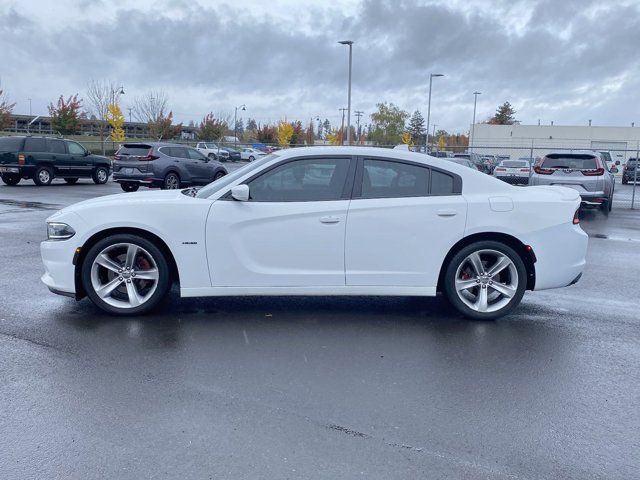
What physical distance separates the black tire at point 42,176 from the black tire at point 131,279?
1819cm

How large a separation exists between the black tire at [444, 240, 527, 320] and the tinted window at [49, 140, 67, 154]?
794 inches

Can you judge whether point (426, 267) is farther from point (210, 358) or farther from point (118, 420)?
point (118, 420)

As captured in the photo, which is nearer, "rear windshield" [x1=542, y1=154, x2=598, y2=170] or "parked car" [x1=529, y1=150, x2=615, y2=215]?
"parked car" [x1=529, y1=150, x2=615, y2=215]

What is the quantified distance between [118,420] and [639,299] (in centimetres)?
563

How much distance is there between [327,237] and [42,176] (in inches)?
765

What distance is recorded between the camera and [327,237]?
18.3 ft

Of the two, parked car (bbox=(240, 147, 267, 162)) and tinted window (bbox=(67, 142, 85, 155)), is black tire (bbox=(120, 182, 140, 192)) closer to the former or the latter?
tinted window (bbox=(67, 142, 85, 155))

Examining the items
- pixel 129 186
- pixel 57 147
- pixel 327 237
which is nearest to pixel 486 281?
pixel 327 237

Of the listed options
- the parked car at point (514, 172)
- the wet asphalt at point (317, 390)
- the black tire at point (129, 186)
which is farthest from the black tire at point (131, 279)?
the parked car at point (514, 172)

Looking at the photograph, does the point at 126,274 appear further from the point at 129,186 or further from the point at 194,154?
the point at 129,186

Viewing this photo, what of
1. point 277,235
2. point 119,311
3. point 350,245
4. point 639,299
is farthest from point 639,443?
point 119,311

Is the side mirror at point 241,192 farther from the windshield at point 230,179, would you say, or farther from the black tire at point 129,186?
the black tire at point 129,186

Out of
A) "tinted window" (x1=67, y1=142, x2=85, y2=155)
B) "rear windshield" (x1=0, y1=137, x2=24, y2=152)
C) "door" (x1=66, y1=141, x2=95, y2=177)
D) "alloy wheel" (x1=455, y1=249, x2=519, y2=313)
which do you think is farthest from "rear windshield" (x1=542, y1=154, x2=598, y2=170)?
"rear windshield" (x1=0, y1=137, x2=24, y2=152)

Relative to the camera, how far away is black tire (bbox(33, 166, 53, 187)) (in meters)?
22.0
